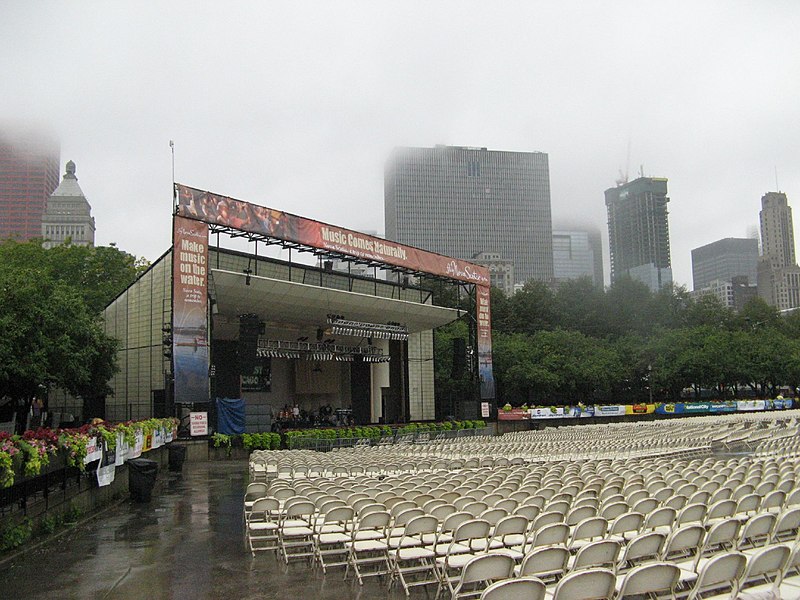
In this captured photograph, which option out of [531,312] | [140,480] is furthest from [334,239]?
[531,312]

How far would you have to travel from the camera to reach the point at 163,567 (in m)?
7.89

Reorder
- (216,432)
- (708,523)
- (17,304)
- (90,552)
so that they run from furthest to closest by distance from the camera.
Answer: (216,432) < (17,304) < (90,552) < (708,523)

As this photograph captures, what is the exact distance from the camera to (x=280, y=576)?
7215mm

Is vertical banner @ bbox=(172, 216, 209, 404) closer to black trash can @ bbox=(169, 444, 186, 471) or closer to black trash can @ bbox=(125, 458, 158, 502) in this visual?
black trash can @ bbox=(169, 444, 186, 471)

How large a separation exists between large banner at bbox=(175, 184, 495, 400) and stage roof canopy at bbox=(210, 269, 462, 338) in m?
1.70

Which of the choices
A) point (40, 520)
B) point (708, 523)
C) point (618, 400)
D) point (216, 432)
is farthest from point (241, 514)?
point (618, 400)

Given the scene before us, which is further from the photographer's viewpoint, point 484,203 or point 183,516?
point 484,203

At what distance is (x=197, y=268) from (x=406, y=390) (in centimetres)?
1691

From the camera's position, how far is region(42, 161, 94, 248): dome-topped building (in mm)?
111812

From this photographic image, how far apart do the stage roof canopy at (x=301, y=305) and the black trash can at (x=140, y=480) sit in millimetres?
11422

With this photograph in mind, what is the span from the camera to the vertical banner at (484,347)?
115 ft

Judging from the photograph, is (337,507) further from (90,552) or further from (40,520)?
(40,520)

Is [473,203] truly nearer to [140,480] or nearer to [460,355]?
[460,355]

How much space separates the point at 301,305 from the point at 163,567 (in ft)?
71.3
